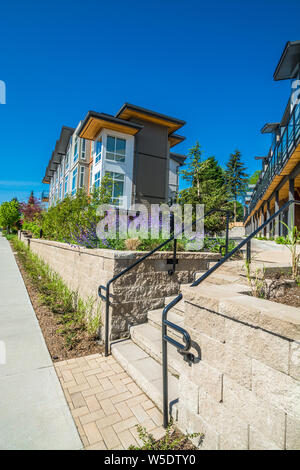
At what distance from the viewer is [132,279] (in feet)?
11.1

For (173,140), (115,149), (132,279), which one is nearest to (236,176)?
(173,140)

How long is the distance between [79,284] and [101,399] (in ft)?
8.26

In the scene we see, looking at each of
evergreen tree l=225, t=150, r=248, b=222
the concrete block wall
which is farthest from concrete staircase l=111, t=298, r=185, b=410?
evergreen tree l=225, t=150, r=248, b=222

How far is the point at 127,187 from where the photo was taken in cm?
1598

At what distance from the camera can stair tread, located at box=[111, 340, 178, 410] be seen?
7.24 feet

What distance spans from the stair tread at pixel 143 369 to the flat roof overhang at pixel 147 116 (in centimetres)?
1577

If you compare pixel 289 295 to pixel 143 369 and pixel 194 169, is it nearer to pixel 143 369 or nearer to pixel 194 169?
pixel 143 369

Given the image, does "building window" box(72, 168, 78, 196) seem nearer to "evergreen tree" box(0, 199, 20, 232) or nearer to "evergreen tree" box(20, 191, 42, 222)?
"evergreen tree" box(20, 191, 42, 222)

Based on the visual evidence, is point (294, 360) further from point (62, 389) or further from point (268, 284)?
point (62, 389)

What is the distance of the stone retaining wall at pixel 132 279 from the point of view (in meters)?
3.27

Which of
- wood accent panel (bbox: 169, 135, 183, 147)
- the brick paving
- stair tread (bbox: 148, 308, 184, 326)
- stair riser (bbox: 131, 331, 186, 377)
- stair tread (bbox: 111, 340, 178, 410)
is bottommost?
the brick paving

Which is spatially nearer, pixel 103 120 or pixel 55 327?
pixel 55 327

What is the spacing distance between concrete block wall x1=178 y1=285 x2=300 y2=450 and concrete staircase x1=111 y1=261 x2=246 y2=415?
27 centimetres

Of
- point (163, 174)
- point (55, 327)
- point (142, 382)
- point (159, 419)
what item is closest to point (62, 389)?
point (142, 382)
